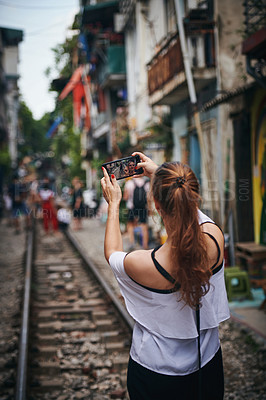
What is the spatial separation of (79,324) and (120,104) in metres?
20.3

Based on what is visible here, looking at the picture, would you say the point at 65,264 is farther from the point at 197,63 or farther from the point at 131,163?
the point at 131,163

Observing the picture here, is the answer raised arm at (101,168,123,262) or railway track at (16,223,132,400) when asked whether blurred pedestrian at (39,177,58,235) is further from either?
raised arm at (101,168,123,262)

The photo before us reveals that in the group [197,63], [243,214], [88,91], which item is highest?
[88,91]

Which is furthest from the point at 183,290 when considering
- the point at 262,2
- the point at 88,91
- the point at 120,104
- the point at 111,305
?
the point at 88,91

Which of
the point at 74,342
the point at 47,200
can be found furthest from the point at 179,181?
the point at 47,200

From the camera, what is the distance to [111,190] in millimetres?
2389

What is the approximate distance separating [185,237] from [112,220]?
48 centimetres

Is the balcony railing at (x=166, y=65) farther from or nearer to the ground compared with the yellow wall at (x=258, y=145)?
farther from the ground

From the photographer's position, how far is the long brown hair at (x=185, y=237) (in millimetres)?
1958

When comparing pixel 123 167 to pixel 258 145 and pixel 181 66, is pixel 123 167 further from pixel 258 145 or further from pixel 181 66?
pixel 181 66

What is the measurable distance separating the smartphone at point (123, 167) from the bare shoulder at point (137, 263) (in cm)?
55

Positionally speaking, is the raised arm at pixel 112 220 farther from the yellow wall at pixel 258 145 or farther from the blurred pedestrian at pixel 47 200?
the blurred pedestrian at pixel 47 200

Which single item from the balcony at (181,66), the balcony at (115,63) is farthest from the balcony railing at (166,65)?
the balcony at (115,63)

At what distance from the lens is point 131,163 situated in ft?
8.19
